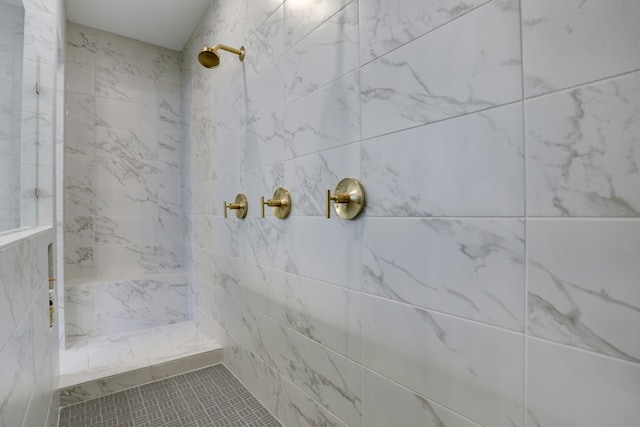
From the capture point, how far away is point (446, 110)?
734 millimetres

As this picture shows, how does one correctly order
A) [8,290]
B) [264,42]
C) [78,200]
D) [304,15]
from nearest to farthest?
1. [8,290]
2. [304,15]
3. [264,42]
4. [78,200]

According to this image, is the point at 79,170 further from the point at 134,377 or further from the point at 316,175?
the point at 316,175

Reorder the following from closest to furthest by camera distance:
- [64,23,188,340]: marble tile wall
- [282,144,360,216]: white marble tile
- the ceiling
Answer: [282,144,360,216]: white marble tile < the ceiling < [64,23,188,340]: marble tile wall

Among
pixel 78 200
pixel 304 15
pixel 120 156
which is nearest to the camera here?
pixel 304 15

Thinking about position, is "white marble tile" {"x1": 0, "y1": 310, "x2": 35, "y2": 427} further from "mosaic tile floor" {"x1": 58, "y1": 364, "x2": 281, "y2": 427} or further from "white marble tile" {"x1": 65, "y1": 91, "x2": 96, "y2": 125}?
"white marble tile" {"x1": 65, "y1": 91, "x2": 96, "y2": 125}

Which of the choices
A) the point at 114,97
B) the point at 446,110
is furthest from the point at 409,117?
the point at 114,97

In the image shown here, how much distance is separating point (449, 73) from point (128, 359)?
87.6 inches

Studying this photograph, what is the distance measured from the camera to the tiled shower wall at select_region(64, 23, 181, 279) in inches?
95.0

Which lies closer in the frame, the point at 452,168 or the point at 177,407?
the point at 452,168

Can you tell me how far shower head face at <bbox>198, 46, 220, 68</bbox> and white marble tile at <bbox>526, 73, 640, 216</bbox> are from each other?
138 centimetres

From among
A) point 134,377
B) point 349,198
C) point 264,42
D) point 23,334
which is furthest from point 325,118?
point 134,377

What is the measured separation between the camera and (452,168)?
2.37 feet

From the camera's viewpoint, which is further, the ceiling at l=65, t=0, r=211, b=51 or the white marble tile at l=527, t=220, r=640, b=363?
the ceiling at l=65, t=0, r=211, b=51

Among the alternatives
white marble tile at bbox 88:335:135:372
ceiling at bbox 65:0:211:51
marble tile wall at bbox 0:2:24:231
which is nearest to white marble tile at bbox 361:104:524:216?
marble tile wall at bbox 0:2:24:231
